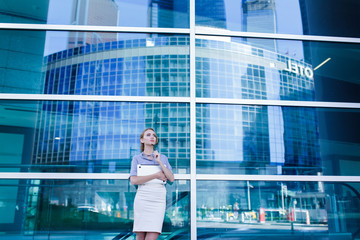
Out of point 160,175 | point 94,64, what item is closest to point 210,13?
point 94,64

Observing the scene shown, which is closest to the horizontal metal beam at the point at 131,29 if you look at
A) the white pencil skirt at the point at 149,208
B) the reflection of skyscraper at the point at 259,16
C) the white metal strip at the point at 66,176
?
the reflection of skyscraper at the point at 259,16

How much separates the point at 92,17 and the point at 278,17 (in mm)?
2549

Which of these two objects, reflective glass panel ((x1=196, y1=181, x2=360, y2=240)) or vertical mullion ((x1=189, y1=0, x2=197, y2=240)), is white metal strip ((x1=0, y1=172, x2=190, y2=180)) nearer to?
vertical mullion ((x1=189, y1=0, x2=197, y2=240))

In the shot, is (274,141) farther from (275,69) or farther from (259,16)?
(259,16)

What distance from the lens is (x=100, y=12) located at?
4348 mm

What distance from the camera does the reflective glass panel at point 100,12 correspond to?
4.27 metres

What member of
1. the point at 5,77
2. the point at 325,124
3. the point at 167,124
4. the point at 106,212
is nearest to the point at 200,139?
the point at 167,124

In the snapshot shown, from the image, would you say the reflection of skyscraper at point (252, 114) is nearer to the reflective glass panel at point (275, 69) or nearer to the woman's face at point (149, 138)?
the reflective glass panel at point (275, 69)

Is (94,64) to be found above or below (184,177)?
above

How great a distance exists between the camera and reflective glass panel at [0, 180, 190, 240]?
3.61 m

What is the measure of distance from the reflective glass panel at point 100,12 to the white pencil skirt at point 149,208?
2.28 meters

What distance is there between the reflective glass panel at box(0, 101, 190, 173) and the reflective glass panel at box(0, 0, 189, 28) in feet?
3.73

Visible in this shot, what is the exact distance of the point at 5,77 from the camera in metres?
4.04

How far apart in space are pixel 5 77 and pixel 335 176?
4.26m
